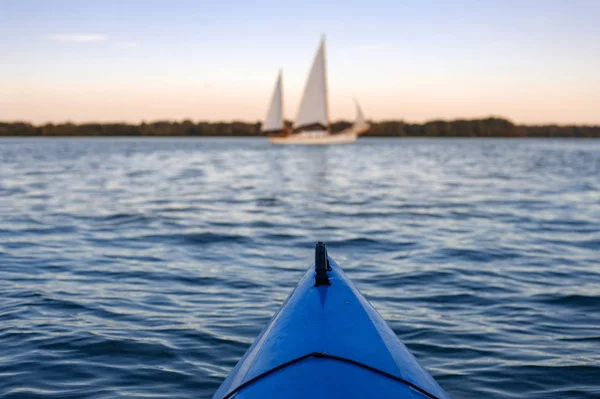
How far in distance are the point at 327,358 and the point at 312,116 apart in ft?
231

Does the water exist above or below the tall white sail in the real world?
below

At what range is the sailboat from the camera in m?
70.3

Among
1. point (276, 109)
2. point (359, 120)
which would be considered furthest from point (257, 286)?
point (359, 120)

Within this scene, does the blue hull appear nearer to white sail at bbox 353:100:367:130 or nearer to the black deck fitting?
the black deck fitting

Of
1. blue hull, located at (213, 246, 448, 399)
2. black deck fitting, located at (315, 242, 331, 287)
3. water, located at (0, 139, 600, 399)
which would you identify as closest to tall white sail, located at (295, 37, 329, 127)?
water, located at (0, 139, 600, 399)

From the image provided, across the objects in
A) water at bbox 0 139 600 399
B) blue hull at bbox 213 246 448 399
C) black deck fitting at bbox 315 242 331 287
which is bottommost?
water at bbox 0 139 600 399

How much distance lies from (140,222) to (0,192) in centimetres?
946

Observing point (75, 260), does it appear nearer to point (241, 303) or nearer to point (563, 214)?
point (241, 303)

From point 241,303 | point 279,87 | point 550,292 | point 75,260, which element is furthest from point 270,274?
point 279,87

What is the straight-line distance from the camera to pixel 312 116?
73.1m

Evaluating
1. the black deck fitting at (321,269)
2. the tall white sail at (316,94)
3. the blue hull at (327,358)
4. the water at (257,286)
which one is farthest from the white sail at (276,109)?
the blue hull at (327,358)

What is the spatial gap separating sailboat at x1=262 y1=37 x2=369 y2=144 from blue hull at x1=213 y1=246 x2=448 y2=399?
67.0m

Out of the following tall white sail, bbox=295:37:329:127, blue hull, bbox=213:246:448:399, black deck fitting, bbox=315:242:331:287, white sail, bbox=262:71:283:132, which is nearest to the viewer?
blue hull, bbox=213:246:448:399

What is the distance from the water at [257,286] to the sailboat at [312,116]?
51.7m
